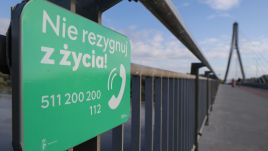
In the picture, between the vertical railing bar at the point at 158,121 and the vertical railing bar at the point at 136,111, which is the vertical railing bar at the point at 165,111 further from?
the vertical railing bar at the point at 136,111

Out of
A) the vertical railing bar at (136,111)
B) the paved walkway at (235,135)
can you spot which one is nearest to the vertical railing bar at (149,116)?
the vertical railing bar at (136,111)

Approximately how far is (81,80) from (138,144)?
0.77 metres

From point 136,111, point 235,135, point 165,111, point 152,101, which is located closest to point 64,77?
point 136,111

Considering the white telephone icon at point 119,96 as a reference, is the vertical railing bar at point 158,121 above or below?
below

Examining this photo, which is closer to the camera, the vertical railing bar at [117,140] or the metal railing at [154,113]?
the vertical railing bar at [117,140]

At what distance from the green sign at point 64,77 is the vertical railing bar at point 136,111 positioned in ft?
1.19

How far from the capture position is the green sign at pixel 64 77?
2.28 ft

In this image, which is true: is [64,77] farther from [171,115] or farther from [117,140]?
[171,115]

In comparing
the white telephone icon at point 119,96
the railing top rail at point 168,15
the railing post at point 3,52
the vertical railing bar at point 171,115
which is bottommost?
the vertical railing bar at point 171,115

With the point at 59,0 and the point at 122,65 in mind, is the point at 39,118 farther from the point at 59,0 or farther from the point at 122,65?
the point at 122,65

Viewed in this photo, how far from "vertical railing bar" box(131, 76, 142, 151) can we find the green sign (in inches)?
14.3

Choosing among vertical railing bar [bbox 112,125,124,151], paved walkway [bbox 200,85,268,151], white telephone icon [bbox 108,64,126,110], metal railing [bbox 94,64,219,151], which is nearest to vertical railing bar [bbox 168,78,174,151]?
metal railing [bbox 94,64,219,151]

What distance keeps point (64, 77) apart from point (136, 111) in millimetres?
757

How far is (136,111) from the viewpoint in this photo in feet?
5.05
